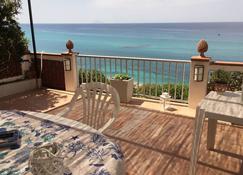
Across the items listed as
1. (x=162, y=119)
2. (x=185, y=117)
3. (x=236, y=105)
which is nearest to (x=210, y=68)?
(x=185, y=117)

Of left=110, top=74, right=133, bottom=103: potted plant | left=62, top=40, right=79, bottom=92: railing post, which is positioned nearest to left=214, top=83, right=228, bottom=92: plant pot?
left=110, top=74, right=133, bottom=103: potted plant

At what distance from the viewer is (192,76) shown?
4.04 meters

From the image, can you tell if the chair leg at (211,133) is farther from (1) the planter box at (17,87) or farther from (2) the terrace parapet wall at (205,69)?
(1) the planter box at (17,87)

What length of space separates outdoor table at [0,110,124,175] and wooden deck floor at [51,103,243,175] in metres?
0.83

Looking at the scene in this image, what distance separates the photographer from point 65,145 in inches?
53.9

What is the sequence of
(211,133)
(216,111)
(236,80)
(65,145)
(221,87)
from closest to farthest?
(65,145) → (216,111) → (221,87) → (211,133) → (236,80)

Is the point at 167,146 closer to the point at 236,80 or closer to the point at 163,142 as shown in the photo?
the point at 163,142

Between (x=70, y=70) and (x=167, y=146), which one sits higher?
(x=70, y=70)

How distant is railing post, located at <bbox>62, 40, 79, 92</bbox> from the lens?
5141 mm

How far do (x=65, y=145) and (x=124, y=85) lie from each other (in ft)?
10.5

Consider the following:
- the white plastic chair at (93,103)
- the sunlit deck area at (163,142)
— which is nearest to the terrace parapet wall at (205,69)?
the sunlit deck area at (163,142)

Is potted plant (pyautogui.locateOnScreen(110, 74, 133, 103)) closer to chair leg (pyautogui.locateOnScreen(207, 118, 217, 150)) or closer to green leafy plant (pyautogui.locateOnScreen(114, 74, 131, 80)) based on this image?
green leafy plant (pyautogui.locateOnScreen(114, 74, 131, 80))

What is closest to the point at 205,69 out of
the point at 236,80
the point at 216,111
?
the point at 236,80

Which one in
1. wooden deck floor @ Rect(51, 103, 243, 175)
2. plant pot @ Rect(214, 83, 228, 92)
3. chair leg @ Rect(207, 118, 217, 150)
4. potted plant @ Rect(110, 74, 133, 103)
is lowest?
wooden deck floor @ Rect(51, 103, 243, 175)
